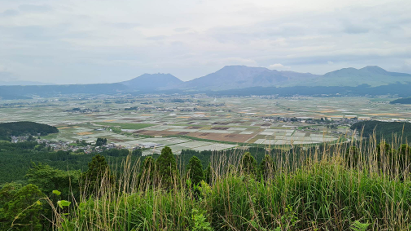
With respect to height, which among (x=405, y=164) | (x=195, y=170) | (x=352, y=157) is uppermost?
(x=352, y=157)

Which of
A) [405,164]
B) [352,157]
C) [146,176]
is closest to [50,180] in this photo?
[146,176]

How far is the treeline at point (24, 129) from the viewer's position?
7288 centimetres

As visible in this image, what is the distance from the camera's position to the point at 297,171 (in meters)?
5.12

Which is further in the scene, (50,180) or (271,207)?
(50,180)

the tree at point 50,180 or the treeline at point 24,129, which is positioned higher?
the tree at point 50,180

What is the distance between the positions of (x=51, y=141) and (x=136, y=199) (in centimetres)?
6747

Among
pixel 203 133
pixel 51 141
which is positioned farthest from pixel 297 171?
pixel 51 141

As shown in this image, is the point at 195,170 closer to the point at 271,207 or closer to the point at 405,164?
the point at 405,164

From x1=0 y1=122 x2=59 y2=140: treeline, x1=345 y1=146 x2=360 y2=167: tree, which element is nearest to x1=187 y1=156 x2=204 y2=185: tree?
x1=345 y1=146 x2=360 y2=167: tree

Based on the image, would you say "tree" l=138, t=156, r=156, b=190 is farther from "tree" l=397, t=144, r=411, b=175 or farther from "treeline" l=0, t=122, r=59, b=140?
"treeline" l=0, t=122, r=59, b=140

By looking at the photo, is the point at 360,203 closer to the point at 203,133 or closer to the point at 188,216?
the point at 188,216

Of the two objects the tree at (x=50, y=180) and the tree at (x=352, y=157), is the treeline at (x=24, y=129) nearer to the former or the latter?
the tree at (x=50, y=180)

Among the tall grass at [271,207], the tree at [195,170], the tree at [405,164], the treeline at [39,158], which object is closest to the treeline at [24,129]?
the treeline at [39,158]

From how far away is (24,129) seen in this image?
7650 cm
